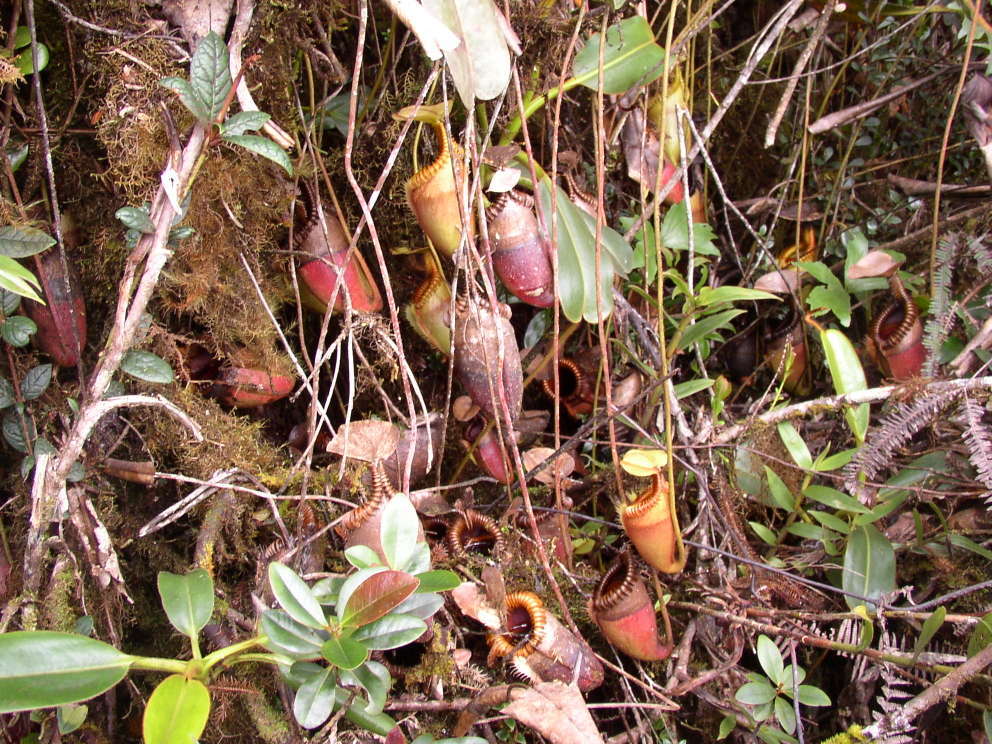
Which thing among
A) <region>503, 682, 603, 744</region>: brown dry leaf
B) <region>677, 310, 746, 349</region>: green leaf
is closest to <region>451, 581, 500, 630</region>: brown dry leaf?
<region>503, 682, 603, 744</region>: brown dry leaf

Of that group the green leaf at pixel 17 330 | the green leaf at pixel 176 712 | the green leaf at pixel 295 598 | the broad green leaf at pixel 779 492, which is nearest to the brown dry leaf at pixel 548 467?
the broad green leaf at pixel 779 492

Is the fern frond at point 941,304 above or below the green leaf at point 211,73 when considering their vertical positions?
below

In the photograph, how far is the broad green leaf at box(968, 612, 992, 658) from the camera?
1042 mm

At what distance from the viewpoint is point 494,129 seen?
4.35ft

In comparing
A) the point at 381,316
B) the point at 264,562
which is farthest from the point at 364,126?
the point at 264,562

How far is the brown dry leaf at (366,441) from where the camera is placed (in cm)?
115

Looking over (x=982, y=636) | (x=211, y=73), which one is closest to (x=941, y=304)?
(x=982, y=636)

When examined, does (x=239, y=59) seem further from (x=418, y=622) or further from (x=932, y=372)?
(x=932, y=372)

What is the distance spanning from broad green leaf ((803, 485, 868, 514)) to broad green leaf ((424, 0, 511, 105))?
2.81ft

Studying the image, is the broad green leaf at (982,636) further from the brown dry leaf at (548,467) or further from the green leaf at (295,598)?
the green leaf at (295,598)

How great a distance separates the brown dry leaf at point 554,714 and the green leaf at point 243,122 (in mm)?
876

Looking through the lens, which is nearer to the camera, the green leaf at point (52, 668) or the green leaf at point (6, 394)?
the green leaf at point (52, 668)

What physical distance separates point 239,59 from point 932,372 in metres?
1.35

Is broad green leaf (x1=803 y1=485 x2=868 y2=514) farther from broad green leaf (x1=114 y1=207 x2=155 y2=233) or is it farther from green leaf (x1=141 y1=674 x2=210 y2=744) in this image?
broad green leaf (x1=114 y1=207 x2=155 y2=233)
